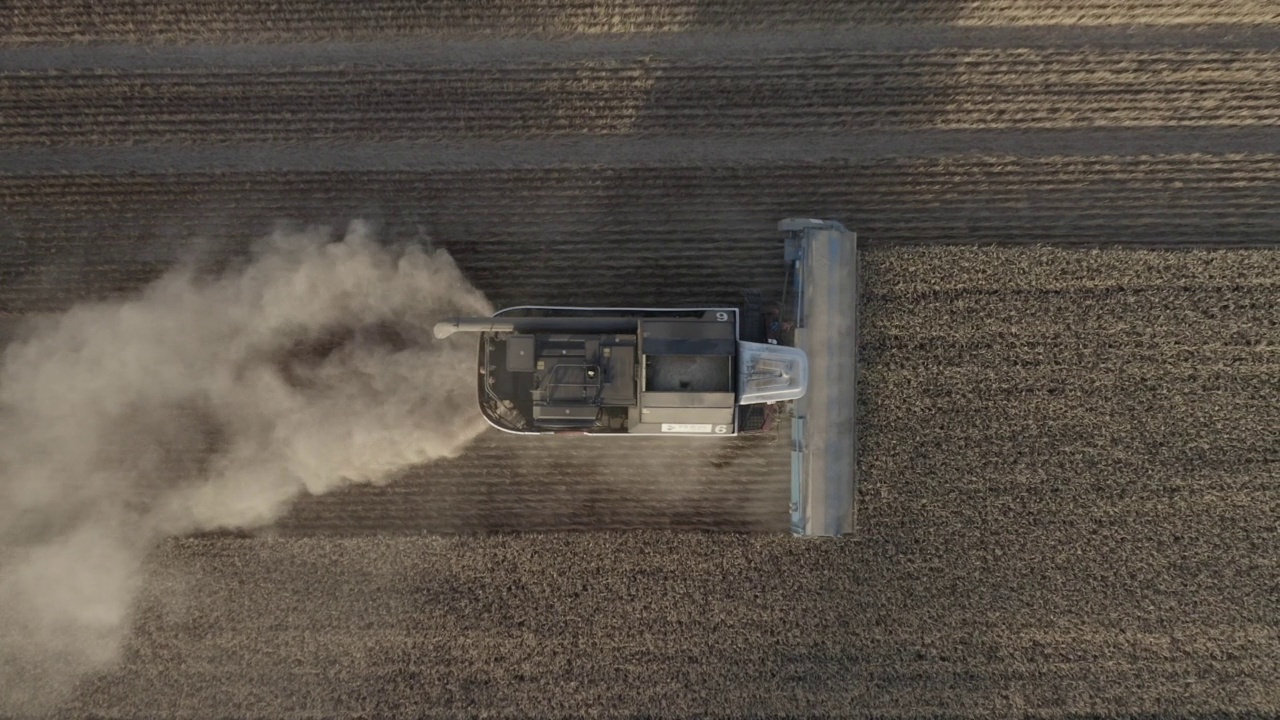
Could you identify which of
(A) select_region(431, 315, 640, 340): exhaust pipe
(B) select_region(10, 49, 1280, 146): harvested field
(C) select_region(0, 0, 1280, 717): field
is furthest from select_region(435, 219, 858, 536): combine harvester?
(B) select_region(10, 49, 1280, 146): harvested field

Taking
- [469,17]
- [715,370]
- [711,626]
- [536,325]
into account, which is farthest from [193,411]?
[711,626]

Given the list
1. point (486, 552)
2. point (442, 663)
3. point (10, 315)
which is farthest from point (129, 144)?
point (442, 663)

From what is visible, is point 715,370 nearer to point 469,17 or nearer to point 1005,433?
point 1005,433

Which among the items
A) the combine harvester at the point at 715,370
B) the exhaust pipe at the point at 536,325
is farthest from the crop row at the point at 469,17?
the exhaust pipe at the point at 536,325

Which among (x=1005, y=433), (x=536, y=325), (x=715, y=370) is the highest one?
(x=536, y=325)

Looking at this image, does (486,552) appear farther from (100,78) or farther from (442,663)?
(100,78)
